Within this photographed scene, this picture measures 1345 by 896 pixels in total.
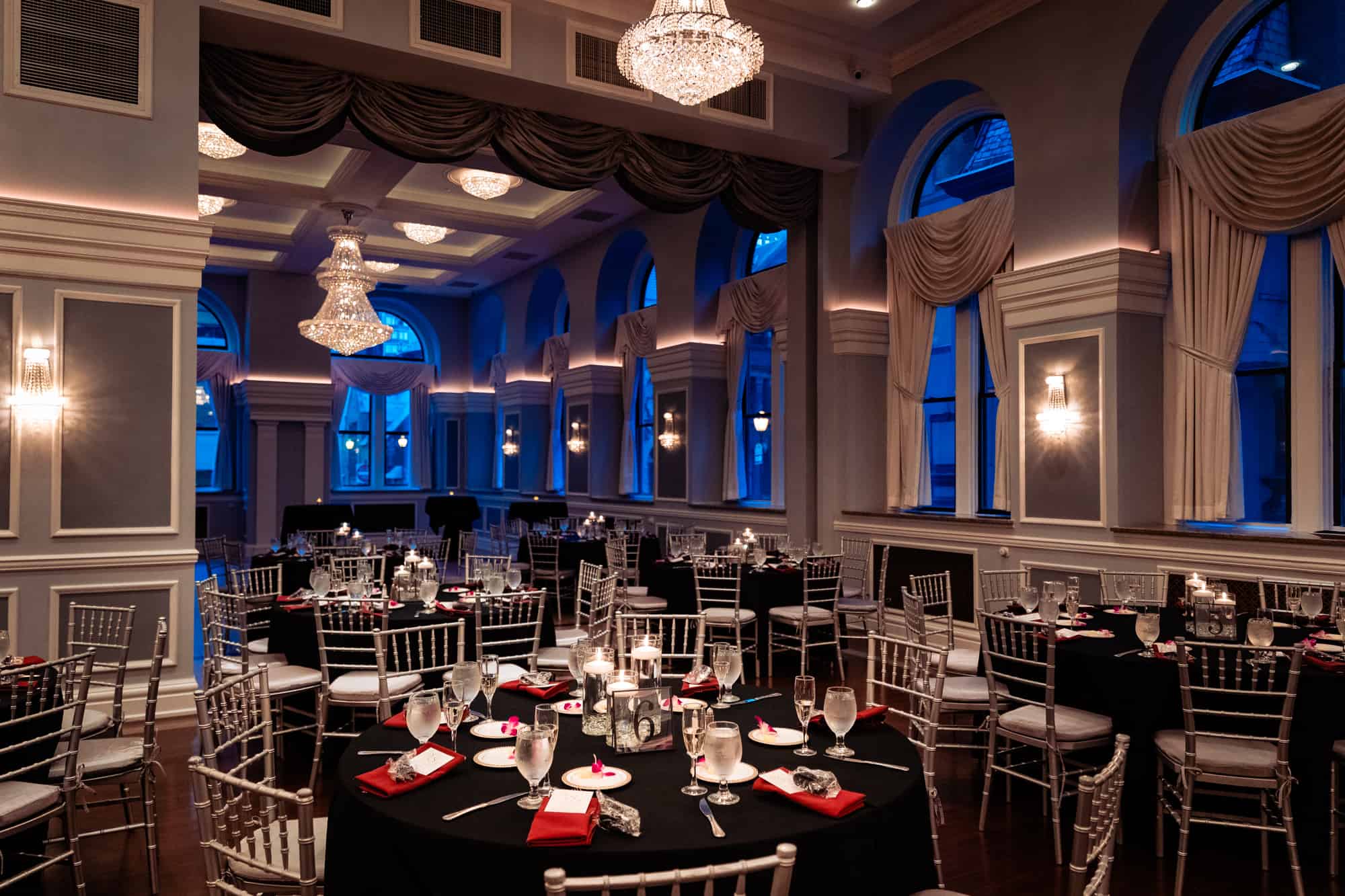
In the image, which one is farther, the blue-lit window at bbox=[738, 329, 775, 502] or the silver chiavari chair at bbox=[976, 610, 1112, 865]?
the blue-lit window at bbox=[738, 329, 775, 502]

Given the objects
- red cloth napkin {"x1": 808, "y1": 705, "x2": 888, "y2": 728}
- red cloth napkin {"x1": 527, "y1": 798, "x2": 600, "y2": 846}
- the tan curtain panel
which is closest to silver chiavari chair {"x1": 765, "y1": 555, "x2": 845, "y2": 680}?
the tan curtain panel

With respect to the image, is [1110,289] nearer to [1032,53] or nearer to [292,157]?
[1032,53]

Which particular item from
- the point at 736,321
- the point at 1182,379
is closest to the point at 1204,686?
the point at 1182,379

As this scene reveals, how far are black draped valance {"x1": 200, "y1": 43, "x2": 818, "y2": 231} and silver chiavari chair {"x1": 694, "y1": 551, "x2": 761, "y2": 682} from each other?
3219 millimetres

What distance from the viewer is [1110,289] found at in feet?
20.9

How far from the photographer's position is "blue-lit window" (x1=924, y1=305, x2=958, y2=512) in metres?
8.42

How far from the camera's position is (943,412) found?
28.1 feet

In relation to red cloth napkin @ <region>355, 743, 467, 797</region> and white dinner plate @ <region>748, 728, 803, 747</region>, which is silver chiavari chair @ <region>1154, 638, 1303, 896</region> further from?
red cloth napkin @ <region>355, 743, 467, 797</region>

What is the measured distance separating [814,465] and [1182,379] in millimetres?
3483

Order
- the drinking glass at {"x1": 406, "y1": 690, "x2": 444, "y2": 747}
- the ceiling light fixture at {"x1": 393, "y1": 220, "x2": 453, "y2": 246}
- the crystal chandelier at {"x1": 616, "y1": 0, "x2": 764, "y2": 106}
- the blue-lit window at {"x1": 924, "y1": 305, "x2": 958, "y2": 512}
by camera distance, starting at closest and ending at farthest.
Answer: the drinking glass at {"x1": 406, "y1": 690, "x2": 444, "y2": 747}, the crystal chandelier at {"x1": 616, "y1": 0, "x2": 764, "y2": 106}, the blue-lit window at {"x1": 924, "y1": 305, "x2": 958, "y2": 512}, the ceiling light fixture at {"x1": 393, "y1": 220, "x2": 453, "y2": 246}

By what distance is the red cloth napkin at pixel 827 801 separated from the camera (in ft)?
6.84

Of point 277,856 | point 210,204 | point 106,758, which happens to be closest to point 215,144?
point 210,204

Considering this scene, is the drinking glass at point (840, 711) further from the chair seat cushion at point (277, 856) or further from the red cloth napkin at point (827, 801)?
the chair seat cushion at point (277, 856)

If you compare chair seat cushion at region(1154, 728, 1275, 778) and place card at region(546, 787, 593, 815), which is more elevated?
place card at region(546, 787, 593, 815)
